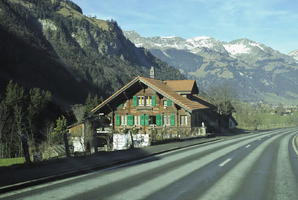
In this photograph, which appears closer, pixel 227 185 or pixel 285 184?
pixel 227 185

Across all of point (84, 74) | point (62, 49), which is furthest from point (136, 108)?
point (62, 49)

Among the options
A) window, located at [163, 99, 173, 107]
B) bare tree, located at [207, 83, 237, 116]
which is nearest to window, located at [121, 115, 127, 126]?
window, located at [163, 99, 173, 107]

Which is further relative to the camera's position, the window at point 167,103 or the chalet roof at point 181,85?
the chalet roof at point 181,85

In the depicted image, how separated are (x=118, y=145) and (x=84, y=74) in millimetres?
137716

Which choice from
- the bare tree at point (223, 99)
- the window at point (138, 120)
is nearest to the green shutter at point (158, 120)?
the window at point (138, 120)

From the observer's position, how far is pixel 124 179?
430 inches

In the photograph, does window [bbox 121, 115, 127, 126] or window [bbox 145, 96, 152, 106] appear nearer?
window [bbox 145, 96, 152, 106]

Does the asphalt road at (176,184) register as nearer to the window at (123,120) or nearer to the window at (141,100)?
the window at (141,100)

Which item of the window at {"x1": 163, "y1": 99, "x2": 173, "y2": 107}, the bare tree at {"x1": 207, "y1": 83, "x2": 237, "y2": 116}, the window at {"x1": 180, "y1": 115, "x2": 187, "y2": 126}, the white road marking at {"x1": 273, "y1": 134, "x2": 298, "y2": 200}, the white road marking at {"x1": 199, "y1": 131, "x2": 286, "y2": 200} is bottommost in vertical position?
the white road marking at {"x1": 273, "y1": 134, "x2": 298, "y2": 200}

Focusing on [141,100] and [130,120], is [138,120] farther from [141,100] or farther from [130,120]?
[141,100]

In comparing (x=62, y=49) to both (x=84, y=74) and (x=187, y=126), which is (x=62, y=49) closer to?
(x=84, y=74)

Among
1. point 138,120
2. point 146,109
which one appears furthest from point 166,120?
point 138,120

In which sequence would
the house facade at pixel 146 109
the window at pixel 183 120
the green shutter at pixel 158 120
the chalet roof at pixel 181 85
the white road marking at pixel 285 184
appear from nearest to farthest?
the white road marking at pixel 285 184
the house facade at pixel 146 109
the window at pixel 183 120
the green shutter at pixel 158 120
the chalet roof at pixel 181 85

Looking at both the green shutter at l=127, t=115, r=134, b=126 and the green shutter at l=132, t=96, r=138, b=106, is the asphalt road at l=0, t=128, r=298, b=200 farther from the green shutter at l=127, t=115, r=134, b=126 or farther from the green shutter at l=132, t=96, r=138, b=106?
the green shutter at l=132, t=96, r=138, b=106
